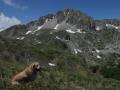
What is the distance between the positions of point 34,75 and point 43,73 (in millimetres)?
12020

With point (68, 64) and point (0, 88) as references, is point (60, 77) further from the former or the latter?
point (68, 64)

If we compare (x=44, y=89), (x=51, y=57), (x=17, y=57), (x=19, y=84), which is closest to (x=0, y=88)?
(x=19, y=84)

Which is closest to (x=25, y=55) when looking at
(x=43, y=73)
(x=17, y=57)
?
(x=17, y=57)

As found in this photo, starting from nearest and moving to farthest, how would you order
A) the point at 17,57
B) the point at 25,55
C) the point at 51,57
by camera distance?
the point at 17,57 < the point at 25,55 < the point at 51,57

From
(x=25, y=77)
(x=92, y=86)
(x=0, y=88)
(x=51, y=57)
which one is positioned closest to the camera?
(x=0, y=88)

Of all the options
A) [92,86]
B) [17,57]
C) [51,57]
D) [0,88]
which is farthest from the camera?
[51,57]

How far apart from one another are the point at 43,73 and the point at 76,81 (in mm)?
2879

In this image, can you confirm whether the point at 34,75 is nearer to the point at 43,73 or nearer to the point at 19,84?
the point at 19,84

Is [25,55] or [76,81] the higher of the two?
[25,55]

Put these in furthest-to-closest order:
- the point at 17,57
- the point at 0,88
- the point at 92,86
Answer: the point at 17,57 → the point at 92,86 → the point at 0,88

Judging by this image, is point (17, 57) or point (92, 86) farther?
point (17, 57)

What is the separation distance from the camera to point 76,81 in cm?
2841

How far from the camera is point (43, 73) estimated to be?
28500 mm

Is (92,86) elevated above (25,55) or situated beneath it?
situated beneath
